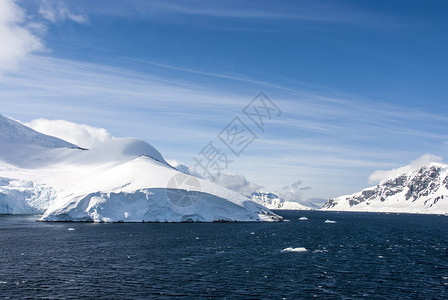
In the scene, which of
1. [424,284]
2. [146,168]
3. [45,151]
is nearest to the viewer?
[424,284]

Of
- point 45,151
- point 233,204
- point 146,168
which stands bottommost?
point 233,204

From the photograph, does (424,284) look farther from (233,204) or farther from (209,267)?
(233,204)

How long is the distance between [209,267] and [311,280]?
38.6 ft

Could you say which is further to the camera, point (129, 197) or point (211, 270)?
point (129, 197)

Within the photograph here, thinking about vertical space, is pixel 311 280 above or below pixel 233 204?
below

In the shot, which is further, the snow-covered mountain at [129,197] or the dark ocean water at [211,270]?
the snow-covered mountain at [129,197]

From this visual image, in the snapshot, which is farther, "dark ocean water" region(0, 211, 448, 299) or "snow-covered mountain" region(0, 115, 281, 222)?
"snow-covered mountain" region(0, 115, 281, 222)

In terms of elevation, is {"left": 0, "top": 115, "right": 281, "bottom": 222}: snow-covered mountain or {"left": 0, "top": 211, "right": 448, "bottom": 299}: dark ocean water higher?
{"left": 0, "top": 115, "right": 281, "bottom": 222}: snow-covered mountain

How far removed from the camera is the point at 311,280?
35562 millimetres

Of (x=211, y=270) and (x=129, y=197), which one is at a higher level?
(x=129, y=197)

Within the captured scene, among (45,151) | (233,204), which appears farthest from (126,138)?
(233,204)

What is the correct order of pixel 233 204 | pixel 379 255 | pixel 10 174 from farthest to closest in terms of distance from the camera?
pixel 10 174, pixel 233 204, pixel 379 255

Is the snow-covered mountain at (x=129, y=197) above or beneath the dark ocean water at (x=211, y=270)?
above

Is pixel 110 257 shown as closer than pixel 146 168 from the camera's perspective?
Yes
